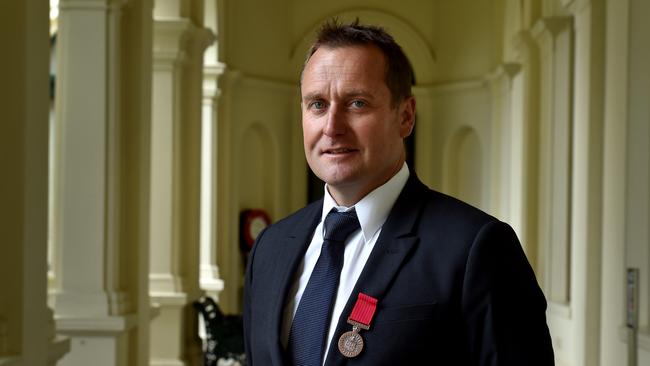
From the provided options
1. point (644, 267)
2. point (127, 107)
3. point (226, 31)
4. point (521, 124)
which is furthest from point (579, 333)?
point (226, 31)

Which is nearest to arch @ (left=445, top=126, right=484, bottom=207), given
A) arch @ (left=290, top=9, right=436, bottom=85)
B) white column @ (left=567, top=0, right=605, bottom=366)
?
arch @ (left=290, top=9, right=436, bottom=85)

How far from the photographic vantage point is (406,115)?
247cm

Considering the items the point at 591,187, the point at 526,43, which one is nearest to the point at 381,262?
the point at 591,187

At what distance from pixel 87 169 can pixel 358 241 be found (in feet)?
18.6

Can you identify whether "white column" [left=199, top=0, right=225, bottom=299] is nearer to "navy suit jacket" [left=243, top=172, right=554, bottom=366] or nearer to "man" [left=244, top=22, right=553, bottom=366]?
"man" [left=244, top=22, right=553, bottom=366]

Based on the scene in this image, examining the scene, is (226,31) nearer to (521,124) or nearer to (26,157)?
(521,124)

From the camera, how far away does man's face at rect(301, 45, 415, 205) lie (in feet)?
7.72

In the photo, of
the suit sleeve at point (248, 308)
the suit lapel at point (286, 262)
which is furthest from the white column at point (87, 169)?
the suit lapel at point (286, 262)

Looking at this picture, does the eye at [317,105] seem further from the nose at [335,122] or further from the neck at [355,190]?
the neck at [355,190]

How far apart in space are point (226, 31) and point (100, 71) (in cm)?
766

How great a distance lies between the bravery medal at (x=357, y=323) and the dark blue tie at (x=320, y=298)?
0.07 meters

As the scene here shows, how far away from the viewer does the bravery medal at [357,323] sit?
7.59ft

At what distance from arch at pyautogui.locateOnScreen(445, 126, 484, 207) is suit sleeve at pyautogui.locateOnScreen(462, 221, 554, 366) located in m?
15.5

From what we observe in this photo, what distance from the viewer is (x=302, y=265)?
103 inches
